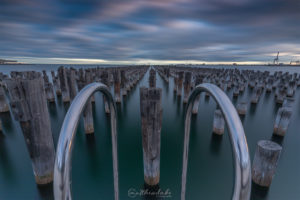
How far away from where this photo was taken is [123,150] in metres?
8.08

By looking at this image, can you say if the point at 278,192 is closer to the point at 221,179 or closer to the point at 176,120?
the point at 221,179

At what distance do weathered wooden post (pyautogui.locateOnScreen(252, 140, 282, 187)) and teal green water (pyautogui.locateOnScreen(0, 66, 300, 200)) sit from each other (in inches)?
25.1

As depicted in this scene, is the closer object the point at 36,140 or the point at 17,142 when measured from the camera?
the point at 36,140

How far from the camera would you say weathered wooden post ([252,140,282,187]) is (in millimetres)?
4070

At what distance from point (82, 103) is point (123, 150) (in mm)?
7506

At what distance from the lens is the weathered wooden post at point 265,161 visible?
4070 mm

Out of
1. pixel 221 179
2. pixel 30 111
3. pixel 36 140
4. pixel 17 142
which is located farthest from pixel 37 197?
pixel 221 179

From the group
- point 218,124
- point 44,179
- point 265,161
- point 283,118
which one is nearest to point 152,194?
point 44,179

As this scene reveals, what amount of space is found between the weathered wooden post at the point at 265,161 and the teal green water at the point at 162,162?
64 centimetres

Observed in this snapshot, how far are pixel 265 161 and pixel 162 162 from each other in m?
4.13

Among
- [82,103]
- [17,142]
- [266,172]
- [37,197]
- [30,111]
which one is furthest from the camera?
[17,142]

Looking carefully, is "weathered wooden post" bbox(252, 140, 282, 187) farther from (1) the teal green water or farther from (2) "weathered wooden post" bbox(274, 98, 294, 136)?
(2) "weathered wooden post" bbox(274, 98, 294, 136)

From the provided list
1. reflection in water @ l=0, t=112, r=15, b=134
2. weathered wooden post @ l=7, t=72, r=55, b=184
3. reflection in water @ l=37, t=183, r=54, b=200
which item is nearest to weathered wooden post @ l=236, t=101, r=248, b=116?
weathered wooden post @ l=7, t=72, r=55, b=184

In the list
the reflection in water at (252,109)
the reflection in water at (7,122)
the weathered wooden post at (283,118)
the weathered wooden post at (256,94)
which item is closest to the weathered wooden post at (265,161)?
the weathered wooden post at (283,118)
